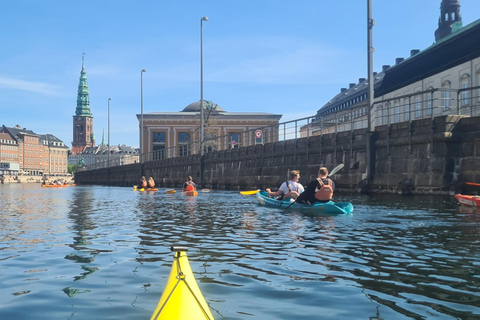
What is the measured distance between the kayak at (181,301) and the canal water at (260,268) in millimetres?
943

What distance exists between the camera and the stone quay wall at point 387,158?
21.2m

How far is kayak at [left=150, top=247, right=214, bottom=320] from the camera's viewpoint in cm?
375

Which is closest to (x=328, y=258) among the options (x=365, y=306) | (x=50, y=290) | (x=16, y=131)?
(x=365, y=306)

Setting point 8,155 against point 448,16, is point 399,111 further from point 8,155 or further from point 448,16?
point 8,155

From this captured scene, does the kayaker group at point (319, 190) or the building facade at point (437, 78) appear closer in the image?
the kayaker group at point (319, 190)

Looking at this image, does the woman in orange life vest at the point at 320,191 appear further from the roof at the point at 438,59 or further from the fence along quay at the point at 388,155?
the roof at the point at 438,59

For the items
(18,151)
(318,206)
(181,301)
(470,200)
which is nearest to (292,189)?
(318,206)

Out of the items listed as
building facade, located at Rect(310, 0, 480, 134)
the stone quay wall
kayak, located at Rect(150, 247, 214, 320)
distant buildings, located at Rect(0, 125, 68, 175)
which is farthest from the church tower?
distant buildings, located at Rect(0, 125, 68, 175)

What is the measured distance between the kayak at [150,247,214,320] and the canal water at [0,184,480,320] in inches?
37.1

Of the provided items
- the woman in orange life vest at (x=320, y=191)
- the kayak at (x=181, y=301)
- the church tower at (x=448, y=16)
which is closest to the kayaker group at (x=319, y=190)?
→ the woman in orange life vest at (x=320, y=191)

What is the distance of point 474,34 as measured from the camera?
4603 centimetres

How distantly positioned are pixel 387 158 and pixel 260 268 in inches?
721

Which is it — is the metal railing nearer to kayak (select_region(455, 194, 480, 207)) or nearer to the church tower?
kayak (select_region(455, 194, 480, 207))

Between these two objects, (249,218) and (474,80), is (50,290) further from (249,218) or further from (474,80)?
(474,80)
